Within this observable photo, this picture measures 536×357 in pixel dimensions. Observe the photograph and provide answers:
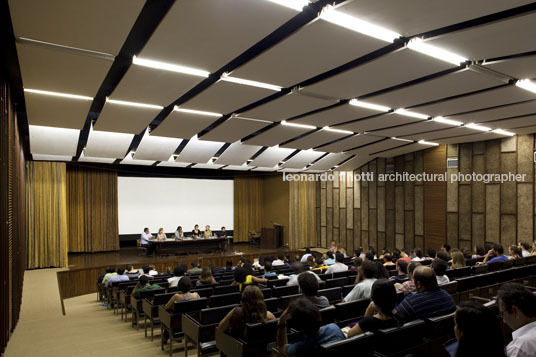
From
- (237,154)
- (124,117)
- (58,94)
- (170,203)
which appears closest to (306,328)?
(58,94)

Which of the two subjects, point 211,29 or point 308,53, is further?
point 308,53

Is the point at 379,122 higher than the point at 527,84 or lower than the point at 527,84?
lower

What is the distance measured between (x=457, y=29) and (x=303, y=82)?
7.84 feet

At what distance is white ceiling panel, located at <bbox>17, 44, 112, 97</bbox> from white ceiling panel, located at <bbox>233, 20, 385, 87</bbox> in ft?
6.34

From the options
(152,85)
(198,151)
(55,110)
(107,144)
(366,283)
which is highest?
(152,85)

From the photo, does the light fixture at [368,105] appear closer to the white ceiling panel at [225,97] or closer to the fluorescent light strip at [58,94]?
the white ceiling panel at [225,97]

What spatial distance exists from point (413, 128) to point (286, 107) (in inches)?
161

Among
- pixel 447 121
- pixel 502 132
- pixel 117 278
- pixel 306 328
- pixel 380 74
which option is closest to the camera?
pixel 306 328

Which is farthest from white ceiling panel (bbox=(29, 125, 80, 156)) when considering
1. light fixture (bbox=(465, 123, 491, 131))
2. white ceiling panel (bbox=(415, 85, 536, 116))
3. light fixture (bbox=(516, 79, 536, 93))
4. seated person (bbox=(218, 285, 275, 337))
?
light fixture (bbox=(465, 123, 491, 131))

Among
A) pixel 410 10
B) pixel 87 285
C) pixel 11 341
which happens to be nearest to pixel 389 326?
pixel 410 10

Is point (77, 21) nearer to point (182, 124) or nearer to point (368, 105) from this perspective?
point (182, 124)

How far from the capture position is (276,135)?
9.14 m

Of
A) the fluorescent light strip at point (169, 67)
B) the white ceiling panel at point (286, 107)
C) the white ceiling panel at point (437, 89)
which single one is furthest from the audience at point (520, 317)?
the white ceiling panel at point (286, 107)

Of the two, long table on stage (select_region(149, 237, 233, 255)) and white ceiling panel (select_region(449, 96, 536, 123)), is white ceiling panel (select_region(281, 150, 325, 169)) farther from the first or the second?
white ceiling panel (select_region(449, 96, 536, 123))
